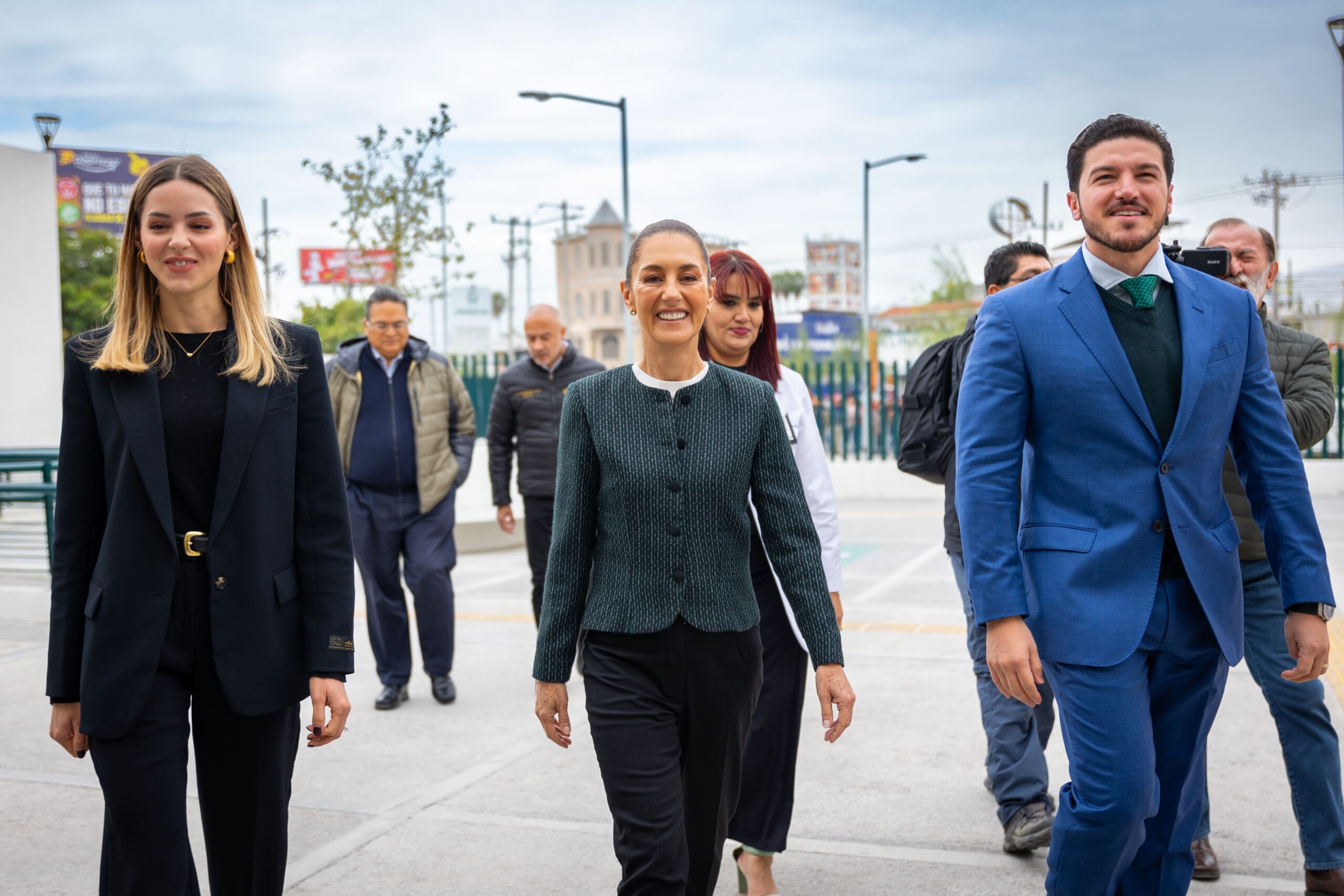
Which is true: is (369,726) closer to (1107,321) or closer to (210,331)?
(210,331)

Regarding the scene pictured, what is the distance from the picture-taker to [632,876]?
109 inches

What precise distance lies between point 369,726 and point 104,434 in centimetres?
379

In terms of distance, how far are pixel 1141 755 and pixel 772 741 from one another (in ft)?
4.27

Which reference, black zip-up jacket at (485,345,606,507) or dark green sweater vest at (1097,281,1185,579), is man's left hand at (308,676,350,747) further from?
black zip-up jacket at (485,345,606,507)

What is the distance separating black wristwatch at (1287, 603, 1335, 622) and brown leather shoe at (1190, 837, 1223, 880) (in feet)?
4.06

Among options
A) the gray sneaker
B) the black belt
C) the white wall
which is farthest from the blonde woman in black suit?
the white wall

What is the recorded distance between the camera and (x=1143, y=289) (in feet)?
9.71

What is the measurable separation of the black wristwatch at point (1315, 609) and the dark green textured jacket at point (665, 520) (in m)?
1.11

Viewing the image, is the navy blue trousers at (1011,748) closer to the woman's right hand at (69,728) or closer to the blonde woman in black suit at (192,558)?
the blonde woman in black suit at (192,558)

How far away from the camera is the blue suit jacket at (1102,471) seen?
2.84 metres

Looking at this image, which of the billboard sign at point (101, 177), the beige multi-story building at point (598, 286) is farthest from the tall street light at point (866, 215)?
the beige multi-story building at point (598, 286)

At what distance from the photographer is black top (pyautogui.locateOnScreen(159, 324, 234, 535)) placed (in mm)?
2664

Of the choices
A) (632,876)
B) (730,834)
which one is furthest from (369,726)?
(632,876)

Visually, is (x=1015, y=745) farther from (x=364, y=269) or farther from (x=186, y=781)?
(x=364, y=269)
